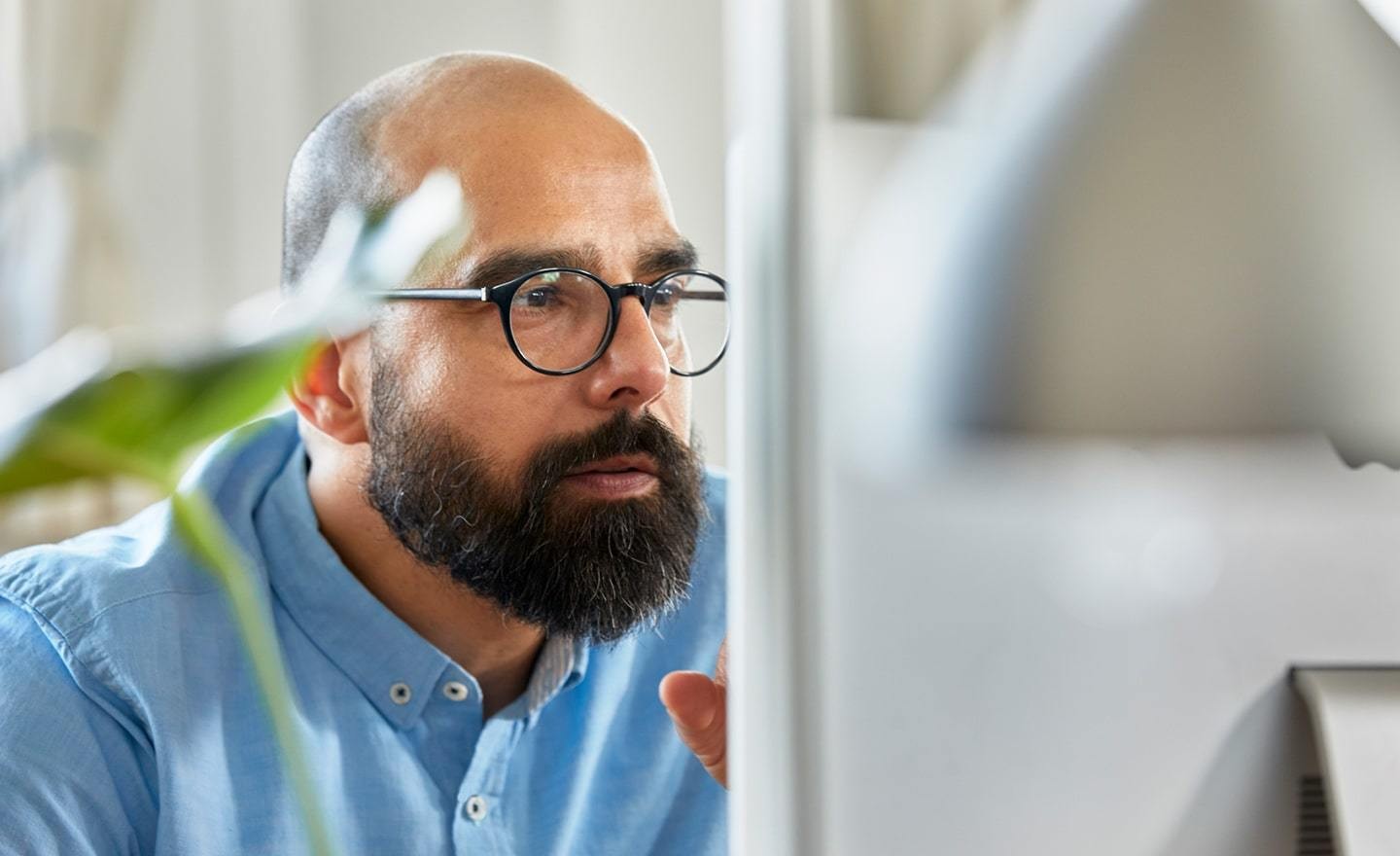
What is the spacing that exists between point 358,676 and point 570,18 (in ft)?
4.03

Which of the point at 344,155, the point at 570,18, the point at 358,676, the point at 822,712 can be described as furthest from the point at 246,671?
the point at 570,18

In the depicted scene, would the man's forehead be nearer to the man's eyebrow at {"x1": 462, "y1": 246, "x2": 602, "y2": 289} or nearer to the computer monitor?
the man's eyebrow at {"x1": 462, "y1": 246, "x2": 602, "y2": 289}

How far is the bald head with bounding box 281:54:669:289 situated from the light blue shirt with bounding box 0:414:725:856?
19 cm

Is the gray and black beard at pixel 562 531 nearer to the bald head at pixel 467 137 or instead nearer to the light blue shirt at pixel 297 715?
the light blue shirt at pixel 297 715

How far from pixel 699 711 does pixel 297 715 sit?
30cm

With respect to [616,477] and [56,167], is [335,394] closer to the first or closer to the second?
[616,477]

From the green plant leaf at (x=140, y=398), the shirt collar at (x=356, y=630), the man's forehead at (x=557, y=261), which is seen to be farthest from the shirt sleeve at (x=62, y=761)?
the green plant leaf at (x=140, y=398)

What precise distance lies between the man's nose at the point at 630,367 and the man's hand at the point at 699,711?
0.26 m

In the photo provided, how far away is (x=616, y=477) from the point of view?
2.82ft

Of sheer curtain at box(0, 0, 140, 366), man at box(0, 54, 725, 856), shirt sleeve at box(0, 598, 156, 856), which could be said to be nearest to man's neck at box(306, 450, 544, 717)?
man at box(0, 54, 725, 856)

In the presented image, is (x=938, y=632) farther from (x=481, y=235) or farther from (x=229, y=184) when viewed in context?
(x=229, y=184)

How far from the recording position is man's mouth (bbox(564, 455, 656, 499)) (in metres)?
0.84

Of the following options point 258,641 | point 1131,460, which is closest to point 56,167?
point 258,641

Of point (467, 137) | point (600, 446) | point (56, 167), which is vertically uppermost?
point (56, 167)
